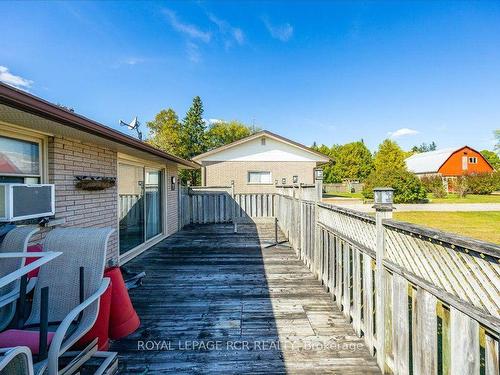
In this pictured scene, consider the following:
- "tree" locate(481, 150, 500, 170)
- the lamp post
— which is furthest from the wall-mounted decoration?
"tree" locate(481, 150, 500, 170)

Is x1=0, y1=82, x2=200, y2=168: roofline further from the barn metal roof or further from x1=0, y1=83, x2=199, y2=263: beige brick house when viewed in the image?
the barn metal roof

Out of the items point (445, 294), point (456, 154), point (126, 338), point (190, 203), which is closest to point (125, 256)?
point (126, 338)

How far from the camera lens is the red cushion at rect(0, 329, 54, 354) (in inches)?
66.2

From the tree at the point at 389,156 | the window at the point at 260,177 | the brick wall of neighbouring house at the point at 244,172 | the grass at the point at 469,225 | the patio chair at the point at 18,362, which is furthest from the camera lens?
the tree at the point at 389,156

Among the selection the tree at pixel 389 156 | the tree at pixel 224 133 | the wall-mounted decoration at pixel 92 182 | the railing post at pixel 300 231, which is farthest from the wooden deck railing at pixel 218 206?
the tree at pixel 224 133

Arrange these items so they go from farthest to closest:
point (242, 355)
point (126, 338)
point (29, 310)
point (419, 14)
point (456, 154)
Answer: point (456, 154)
point (419, 14)
point (126, 338)
point (242, 355)
point (29, 310)

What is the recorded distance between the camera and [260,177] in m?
14.9

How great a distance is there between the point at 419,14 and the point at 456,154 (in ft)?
106

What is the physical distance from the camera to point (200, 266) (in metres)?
4.95

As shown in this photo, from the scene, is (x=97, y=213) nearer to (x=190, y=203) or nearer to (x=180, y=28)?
(x=190, y=203)

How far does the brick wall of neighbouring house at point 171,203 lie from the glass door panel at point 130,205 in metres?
1.64

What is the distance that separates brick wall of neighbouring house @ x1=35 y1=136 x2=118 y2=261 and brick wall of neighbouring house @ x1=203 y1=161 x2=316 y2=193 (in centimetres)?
971

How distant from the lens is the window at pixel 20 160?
115 inches

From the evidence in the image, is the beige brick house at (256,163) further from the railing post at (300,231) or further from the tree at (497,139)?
the tree at (497,139)
